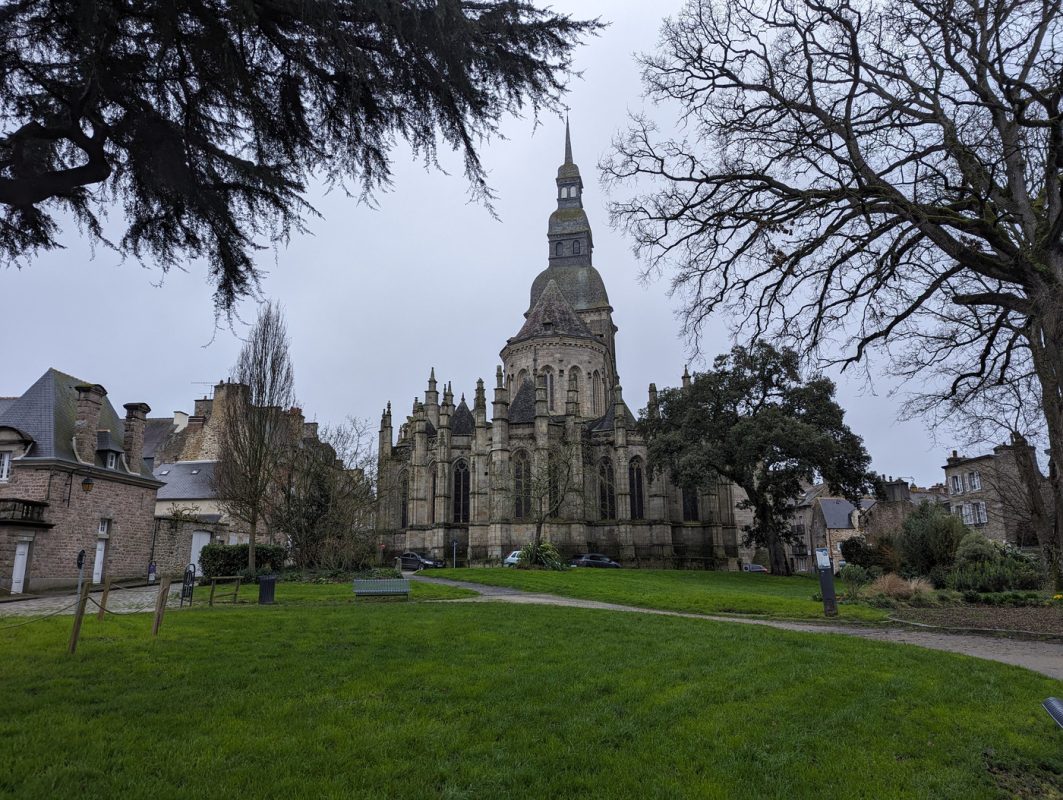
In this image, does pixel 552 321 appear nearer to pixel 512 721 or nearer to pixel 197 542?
pixel 197 542

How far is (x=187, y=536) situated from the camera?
3045cm

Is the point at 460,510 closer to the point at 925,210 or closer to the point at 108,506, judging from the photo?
the point at 108,506

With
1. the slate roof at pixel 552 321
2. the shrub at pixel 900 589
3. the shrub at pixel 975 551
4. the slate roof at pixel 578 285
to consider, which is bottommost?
the shrub at pixel 900 589

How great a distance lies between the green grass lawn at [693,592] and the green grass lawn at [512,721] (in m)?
6.04

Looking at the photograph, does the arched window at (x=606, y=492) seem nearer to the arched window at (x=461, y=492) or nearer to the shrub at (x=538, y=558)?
the arched window at (x=461, y=492)

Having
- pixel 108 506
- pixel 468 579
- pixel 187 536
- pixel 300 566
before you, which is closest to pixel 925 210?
pixel 468 579

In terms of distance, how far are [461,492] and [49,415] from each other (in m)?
24.5

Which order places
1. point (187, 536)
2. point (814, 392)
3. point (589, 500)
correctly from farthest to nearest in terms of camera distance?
point (589, 500)
point (814, 392)
point (187, 536)

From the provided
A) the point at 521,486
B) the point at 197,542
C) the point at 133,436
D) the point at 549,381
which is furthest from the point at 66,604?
the point at 549,381

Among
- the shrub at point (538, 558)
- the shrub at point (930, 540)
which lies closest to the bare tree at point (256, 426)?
the shrub at point (538, 558)

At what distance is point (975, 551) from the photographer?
19.0 metres

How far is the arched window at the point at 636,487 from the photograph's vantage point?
43.1 m

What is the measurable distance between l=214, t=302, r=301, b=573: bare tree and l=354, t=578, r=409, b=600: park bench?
9483mm

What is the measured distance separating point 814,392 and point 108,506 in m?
32.4
